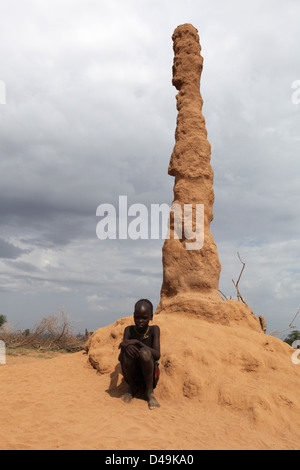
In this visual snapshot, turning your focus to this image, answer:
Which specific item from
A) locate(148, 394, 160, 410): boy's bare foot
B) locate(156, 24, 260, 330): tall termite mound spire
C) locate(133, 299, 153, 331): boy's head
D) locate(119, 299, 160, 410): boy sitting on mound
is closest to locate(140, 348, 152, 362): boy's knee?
locate(119, 299, 160, 410): boy sitting on mound

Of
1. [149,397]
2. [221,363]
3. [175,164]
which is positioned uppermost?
[175,164]

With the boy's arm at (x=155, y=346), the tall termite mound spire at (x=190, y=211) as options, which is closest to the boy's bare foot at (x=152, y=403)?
the boy's arm at (x=155, y=346)

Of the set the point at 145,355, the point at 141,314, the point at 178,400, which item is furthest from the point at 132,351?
the point at 178,400

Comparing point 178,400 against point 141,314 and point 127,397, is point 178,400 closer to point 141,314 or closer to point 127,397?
point 127,397

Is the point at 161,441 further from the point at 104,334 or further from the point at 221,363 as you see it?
the point at 104,334

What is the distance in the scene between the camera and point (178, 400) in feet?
16.3

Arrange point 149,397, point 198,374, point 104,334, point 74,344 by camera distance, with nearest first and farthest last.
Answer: point 149,397 < point 198,374 < point 104,334 < point 74,344

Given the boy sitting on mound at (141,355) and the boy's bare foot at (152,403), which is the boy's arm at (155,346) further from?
the boy's bare foot at (152,403)

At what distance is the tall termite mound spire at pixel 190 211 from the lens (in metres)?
7.11

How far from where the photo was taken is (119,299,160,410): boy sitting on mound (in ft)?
15.0

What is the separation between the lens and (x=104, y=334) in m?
7.36

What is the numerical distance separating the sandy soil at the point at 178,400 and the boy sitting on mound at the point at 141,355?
22 cm
